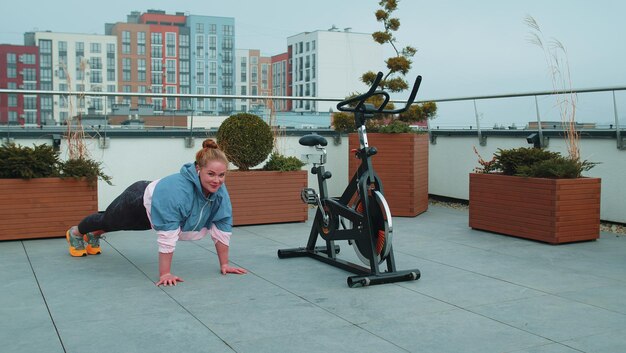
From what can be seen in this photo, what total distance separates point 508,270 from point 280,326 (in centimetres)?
231

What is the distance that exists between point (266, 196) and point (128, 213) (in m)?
2.71

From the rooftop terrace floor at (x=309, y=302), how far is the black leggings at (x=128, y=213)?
0.35 metres

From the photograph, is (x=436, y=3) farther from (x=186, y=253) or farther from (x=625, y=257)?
(x=186, y=253)

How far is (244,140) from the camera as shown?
7.70 m

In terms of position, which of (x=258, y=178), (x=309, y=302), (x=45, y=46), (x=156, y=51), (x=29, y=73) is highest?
Result: (x=156, y=51)

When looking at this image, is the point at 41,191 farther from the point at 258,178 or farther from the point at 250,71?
the point at 250,71

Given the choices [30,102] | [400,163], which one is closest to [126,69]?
[30,102]

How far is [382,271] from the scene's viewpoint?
5109 millimetres

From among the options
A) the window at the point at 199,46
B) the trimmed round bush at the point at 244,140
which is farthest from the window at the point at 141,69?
the trimmed round bush at the point at 244,140

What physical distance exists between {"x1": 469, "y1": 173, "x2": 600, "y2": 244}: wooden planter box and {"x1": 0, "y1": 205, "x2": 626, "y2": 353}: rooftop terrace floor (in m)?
0.20

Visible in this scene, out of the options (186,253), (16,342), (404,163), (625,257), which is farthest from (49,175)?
(625,257)

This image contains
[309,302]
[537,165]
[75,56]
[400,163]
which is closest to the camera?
[309,302]

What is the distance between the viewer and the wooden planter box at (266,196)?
24.7ft

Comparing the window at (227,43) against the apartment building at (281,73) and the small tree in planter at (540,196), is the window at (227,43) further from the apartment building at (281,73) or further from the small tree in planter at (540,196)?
the small tree in planter at (540,196)
